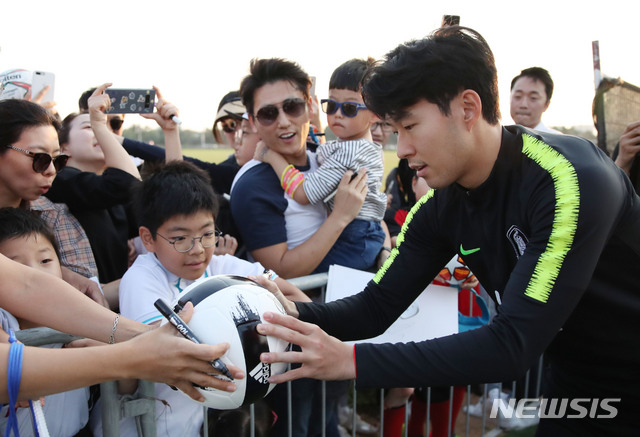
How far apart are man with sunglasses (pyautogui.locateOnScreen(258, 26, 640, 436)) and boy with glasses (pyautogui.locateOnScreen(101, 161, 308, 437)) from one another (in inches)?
26.7

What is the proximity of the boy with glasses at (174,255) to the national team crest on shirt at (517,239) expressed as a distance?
1.27 metres

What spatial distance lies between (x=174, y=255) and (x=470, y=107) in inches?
67.1

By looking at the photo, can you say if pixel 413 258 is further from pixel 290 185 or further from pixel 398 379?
pixel 290 185

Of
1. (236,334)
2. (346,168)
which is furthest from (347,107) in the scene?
(236,334)

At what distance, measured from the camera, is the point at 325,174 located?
142 inches

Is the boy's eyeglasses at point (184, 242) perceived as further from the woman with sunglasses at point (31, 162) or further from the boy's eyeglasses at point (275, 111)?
the boy's eyeglasses at point (275, 111)

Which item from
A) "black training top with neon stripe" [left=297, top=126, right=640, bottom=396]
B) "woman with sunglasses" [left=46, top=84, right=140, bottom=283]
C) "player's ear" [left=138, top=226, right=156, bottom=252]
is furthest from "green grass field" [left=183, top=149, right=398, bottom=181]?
"black training top with neon stripe" [left=297, top=126, right=640, bottom=396]

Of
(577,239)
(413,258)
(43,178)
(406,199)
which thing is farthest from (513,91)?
(43,178)

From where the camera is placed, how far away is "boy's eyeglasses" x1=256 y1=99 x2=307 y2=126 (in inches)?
147

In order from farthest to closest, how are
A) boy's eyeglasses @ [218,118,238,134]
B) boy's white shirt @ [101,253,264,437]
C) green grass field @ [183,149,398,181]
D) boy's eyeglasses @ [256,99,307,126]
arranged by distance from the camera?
green grass field @ [183,149,398,181], boy's eyeglasses @ [218,118,238,134], boy's eyeglasses @ [256,99,307,126], boy's white shirt @ [101,253,264,437]

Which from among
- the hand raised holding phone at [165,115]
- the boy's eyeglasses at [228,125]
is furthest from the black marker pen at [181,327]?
the boy's eyeglasses at [228,125]

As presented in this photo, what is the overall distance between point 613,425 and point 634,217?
36.2 inches

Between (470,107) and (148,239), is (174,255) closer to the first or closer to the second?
(148,239)

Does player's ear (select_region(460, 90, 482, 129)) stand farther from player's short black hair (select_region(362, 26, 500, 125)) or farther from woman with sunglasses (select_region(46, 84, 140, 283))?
woman with sunglasses (select_region(46, 84, 140, 283))
